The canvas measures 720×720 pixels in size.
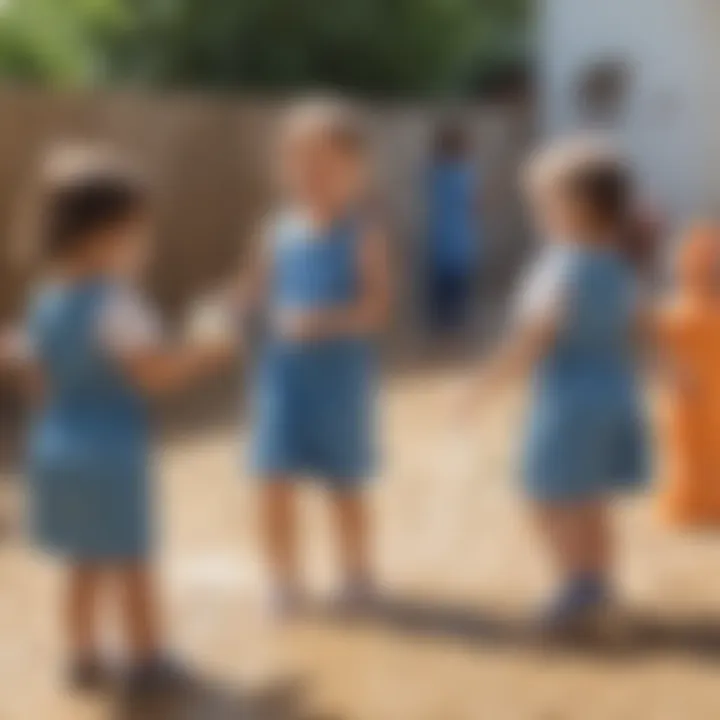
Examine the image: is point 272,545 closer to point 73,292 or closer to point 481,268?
point 73,292

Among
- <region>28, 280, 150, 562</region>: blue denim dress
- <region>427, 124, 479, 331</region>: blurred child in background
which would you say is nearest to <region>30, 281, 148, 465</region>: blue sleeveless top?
<region>28, 280, 150, 562</region>: blue denim dress

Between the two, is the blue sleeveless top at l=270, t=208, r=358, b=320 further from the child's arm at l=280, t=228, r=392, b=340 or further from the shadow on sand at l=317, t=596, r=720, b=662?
the shadow on sand at l=317, t=596, r=720, b=662

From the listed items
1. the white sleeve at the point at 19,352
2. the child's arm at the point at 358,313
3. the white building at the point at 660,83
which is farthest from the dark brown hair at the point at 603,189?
the white building at the point at 660,83

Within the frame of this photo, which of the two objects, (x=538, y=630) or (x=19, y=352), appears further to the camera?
(x=538, y=630)

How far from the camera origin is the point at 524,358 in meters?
1.08

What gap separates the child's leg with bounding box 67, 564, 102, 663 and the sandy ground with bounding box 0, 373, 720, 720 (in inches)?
1.0

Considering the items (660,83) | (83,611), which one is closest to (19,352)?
(83,611)

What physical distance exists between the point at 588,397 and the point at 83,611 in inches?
13.8

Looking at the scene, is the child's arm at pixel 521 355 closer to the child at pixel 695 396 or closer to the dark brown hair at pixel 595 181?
the dark brown hair at pixel 595 181

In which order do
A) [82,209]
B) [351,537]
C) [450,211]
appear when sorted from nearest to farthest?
[82,209] < [351,537] < [450,211]

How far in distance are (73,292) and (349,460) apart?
256 mm

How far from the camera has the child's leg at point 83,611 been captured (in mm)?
993

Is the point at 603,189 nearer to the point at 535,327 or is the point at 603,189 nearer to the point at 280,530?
the point at 535,327

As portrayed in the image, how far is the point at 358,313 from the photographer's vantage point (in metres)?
1.10
